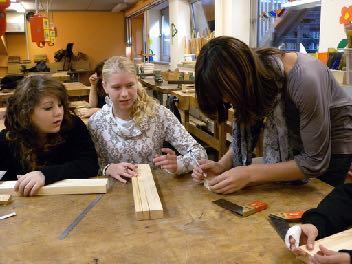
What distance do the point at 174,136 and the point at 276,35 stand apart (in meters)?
3.16

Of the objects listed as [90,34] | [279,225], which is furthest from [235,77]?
[90,34]

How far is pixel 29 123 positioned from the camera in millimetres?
1814

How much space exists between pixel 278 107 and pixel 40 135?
3.63 feet

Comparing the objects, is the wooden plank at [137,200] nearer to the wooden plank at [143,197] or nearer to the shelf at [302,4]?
the wooden plank at [143,197]

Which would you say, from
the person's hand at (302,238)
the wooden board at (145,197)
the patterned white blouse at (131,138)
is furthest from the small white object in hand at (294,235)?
the patterned white blouse at (131,138)

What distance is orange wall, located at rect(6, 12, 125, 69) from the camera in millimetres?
13781

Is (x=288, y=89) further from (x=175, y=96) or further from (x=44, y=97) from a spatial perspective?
(x=175, y=96)

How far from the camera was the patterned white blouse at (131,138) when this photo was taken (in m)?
2.06

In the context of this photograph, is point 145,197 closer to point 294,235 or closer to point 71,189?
point 71,189

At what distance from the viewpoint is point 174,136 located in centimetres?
212

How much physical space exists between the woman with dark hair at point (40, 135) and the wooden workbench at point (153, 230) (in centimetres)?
42

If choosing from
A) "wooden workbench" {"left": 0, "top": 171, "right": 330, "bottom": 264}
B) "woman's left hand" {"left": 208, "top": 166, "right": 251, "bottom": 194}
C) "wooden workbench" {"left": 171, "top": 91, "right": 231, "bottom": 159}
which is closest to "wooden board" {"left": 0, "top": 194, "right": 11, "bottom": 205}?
"wooden workbench" {"left": 0, "top": 171, "right": 330, "bottom": 264}

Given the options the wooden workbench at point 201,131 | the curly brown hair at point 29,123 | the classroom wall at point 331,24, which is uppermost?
the classroom wall at point 331,24

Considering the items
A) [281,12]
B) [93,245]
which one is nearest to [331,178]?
[93,245]
